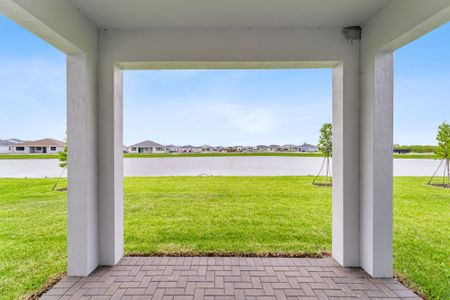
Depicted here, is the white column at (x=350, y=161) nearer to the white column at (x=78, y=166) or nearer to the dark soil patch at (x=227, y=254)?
the dark soil patch at (x=227, y=254)

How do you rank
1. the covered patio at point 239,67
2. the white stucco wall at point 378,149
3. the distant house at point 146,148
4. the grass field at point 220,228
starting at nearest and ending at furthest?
1. the covered patio at point 239,67
2. the white stucco wall at point 378,149
3. the grass field at point 220,228
4. the distant house at point 146,148

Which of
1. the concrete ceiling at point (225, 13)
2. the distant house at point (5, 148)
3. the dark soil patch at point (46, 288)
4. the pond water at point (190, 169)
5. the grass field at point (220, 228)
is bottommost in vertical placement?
the dark soil patch at point (46, 288)

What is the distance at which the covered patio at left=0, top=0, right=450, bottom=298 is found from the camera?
98.0 inches

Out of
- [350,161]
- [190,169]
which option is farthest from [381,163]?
[190,169]

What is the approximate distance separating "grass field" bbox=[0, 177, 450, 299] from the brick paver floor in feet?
1.04

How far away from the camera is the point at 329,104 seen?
3.30m

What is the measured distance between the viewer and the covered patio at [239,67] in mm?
2490

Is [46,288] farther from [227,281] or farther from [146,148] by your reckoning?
[146,148]

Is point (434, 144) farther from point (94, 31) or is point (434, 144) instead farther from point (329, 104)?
point (94, 31)

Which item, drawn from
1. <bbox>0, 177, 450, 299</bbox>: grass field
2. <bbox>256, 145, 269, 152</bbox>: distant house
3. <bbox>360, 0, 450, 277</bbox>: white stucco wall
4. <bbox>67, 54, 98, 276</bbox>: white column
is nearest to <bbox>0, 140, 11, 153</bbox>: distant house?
<bbox>0, 177, 450, 299</bbox>: grass field

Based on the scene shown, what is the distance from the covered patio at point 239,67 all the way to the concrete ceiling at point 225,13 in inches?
0.5

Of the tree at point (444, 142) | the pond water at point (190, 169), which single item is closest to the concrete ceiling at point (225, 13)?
the tree at point (444, 142)

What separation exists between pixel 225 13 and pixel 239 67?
731 mm

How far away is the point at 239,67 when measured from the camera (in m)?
3.15
